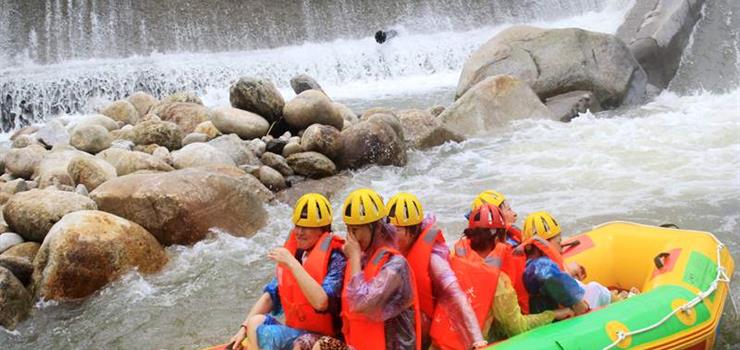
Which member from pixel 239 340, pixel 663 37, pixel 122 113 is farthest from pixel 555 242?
pixel 663 37

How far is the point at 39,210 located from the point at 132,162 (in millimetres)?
1665

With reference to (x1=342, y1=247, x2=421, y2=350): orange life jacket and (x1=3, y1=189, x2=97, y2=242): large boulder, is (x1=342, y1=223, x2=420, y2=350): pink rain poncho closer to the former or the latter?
(x1=342, y1=247, x2=421, y2=350): orange life jacket

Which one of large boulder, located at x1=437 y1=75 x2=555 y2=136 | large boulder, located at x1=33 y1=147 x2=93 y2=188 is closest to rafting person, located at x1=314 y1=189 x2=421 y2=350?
large boulder, located at x1=33 y1=147 x2=93 y2=188

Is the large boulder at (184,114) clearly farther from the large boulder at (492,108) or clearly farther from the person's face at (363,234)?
the person's face at (363,234)

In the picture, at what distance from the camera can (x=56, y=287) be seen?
554 centimetres

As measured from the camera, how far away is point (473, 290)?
133 inches

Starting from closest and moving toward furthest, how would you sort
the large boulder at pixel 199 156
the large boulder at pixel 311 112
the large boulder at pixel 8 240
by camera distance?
the large boulder at pixel 8 240, the large boulder at pixel 199 156, the large boulder at pixel 311 112

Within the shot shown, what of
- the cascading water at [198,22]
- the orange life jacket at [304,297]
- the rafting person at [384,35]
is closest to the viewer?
the orange life jacket at [304,297]

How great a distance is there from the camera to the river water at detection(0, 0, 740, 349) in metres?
5.39

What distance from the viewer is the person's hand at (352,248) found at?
3139mm

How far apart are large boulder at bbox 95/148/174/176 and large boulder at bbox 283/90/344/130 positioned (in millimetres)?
2040

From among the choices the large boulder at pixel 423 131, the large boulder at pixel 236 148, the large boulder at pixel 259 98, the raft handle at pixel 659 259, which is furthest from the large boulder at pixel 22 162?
the raft handle at pixel 659 259

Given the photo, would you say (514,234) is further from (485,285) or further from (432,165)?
(432,165)

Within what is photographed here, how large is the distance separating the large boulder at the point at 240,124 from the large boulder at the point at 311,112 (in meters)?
0.38
